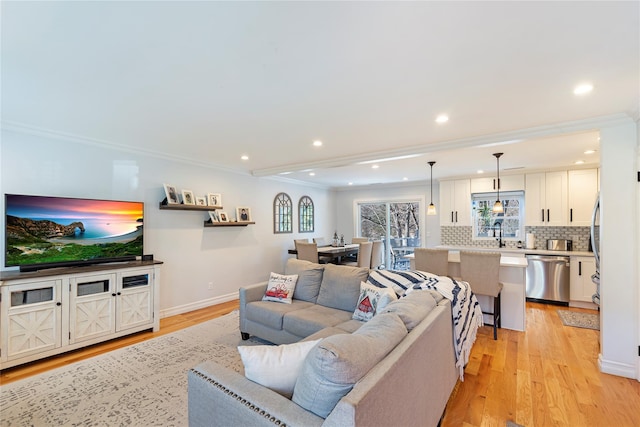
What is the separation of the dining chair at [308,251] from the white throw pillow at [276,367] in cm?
405

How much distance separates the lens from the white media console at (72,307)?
2711 millimetres

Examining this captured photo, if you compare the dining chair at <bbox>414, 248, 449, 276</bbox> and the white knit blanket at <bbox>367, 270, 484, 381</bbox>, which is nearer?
the white knit blanket at <bbox>367, 270, 484, 381</bbox>

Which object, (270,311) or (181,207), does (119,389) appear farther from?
(181,207)

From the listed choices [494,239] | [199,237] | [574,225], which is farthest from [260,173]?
[574,225]

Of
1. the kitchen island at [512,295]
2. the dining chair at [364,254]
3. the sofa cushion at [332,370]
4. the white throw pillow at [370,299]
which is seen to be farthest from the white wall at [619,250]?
the dining chair at [364,254]

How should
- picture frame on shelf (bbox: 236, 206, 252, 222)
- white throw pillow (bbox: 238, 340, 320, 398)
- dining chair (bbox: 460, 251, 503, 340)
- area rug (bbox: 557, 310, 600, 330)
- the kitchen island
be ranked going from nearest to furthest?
white throw pillow (bbox: 238, 340, 320, 398)
dining chair (bbox: 460, 251, 503, 340)
the kitchen island
area rug (bbox: 557, 310, 600, 330)
picture frame on shelf (bbox: 236, 206, 252, 222)

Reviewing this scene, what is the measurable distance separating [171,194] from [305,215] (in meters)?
3.50

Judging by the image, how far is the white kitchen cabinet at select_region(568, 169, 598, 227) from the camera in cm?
496

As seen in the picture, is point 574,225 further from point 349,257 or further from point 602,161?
point 349,257

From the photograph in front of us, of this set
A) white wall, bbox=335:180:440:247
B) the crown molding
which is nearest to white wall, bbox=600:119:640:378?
the crown molding

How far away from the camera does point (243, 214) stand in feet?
17.5

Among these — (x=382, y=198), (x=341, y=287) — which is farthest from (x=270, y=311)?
(x=382, y=198)

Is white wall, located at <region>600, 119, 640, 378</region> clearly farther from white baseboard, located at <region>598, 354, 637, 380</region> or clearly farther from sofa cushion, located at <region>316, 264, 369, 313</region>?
sofa cushion, located at <region>316, 264, 369, 313</region>

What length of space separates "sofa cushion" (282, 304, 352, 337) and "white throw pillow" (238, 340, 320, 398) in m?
1.37
